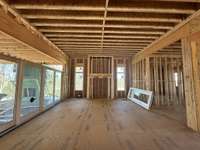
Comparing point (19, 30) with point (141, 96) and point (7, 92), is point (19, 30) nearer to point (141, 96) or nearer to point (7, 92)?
point (7, 92)

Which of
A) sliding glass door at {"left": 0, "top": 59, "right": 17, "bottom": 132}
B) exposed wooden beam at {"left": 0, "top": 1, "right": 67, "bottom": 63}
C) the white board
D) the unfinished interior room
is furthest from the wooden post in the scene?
sliding glass door at {"left": 0, "top": 59, "right": 17, "bottom": 132}

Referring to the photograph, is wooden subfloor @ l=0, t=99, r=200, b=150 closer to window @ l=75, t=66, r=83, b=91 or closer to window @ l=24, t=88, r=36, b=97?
window @ l=24, t=88, r=36, b=97

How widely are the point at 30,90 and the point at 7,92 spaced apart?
109cm

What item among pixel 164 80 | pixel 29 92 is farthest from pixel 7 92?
pixel 164 80

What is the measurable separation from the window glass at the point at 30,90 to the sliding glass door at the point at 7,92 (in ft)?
1.34

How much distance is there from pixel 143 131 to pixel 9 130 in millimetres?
3267

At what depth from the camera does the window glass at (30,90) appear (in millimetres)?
3934

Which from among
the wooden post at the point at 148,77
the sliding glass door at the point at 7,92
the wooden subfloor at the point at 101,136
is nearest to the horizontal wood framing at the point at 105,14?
the sliding glass door at the point at 7,92

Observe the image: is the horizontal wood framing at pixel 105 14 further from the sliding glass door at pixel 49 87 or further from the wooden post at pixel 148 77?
the wooden post at pixel 148 77

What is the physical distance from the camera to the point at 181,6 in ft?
10.9

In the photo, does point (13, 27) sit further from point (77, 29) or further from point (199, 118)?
point (199, 118)

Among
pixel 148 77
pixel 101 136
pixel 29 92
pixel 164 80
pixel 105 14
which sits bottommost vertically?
pixel 101 136

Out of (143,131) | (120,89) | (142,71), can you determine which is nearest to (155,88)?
(142,71)

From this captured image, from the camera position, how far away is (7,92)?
327 cm
